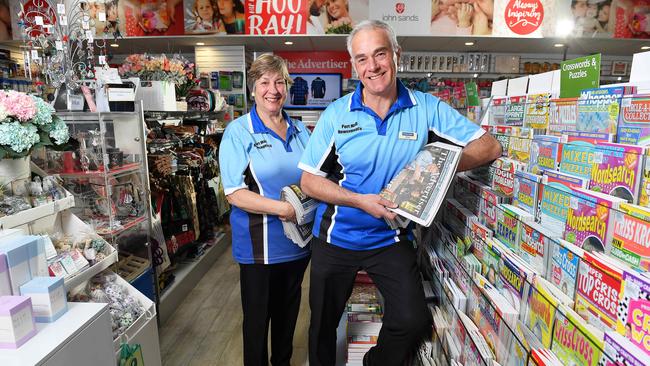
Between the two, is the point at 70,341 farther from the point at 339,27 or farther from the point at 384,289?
the point at 339,27

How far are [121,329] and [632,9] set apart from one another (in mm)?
7999

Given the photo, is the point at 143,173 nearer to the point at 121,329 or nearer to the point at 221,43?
the point at 121,329

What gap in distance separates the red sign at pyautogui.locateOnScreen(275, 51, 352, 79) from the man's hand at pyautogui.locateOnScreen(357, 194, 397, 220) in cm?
656

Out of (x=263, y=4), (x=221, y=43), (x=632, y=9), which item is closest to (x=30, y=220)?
(x=263, y=4)

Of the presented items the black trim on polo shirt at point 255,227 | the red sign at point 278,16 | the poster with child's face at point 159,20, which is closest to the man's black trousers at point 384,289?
the black trim on polo shirt at point 255,227

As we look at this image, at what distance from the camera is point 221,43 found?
285 inches

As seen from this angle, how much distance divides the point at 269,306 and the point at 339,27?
5377mm

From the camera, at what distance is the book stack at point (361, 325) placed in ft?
8.18

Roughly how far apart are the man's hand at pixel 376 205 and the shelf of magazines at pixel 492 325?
498 mm

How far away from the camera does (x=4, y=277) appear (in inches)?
52.1

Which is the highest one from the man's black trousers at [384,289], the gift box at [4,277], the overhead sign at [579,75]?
the overhead sign at [579,75]

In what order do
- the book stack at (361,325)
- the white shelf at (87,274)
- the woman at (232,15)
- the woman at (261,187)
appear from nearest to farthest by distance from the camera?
the white shelf at (87,274) → the woman at (261,187) → the book stack at (361,325) → the woman at (232,15)

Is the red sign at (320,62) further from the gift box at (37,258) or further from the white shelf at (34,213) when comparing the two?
the gift box at (37,258)

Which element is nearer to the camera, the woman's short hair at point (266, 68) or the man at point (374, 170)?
the man at point (374, 170)
